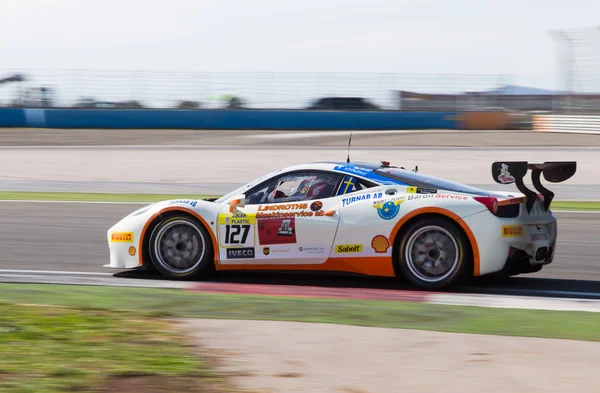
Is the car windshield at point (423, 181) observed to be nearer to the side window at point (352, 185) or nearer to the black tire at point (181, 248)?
the side window at point (352, 185)

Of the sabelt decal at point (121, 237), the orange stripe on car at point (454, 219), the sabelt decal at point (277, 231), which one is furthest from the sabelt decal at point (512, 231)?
the sabelt decal at point (121, 237)

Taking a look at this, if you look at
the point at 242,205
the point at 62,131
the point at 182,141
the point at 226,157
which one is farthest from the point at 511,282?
the point at 62,131

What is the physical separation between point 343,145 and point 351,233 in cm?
2119

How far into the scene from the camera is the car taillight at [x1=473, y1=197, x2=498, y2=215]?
769 centimetres

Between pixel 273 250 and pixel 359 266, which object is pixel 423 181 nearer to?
pixel 359 266

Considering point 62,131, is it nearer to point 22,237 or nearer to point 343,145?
point 343,145

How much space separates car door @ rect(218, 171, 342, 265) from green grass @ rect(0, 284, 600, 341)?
89cm

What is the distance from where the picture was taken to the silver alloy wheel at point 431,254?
25.6ft

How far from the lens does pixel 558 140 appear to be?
3164 cm

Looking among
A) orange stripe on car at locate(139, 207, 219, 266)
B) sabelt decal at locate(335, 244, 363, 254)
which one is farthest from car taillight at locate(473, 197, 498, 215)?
orange stripe on car at locate(139, 207, 219, 266)

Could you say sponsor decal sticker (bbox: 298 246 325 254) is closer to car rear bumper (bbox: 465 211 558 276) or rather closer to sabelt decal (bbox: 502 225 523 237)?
car rear bumper (bbox: 465 211 558 276)

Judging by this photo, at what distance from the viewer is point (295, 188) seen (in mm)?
8359

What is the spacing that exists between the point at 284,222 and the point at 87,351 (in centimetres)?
319

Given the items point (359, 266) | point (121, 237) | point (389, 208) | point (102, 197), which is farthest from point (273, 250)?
point (102, 197)
